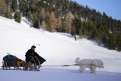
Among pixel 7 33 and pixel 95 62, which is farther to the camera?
pixel 7 33

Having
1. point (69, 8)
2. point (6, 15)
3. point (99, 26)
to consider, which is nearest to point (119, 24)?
point (69, 8)

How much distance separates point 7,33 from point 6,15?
115 ft

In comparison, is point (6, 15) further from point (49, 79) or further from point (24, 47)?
point (49, 79)

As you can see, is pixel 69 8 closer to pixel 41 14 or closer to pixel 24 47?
pixel 41 14

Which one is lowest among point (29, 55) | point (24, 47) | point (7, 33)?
point (29, 55)

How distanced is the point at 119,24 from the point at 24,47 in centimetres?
11580

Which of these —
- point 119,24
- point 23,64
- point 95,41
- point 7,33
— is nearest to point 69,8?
point 119,24

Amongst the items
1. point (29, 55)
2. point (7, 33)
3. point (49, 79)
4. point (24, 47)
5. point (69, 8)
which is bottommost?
point (49, 79)

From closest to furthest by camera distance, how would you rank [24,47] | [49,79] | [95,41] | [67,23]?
[49,79] → [24,47] → [95,41] → [67,23]

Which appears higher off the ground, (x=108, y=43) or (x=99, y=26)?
(x=99, y=26)

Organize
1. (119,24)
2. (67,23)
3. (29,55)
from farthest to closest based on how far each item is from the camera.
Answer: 1. (119,24)
2. (67,23)
3. (29,55)

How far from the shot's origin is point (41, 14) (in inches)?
3733

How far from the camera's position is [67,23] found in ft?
298

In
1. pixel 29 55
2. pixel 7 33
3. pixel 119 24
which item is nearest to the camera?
pixel 29 55
